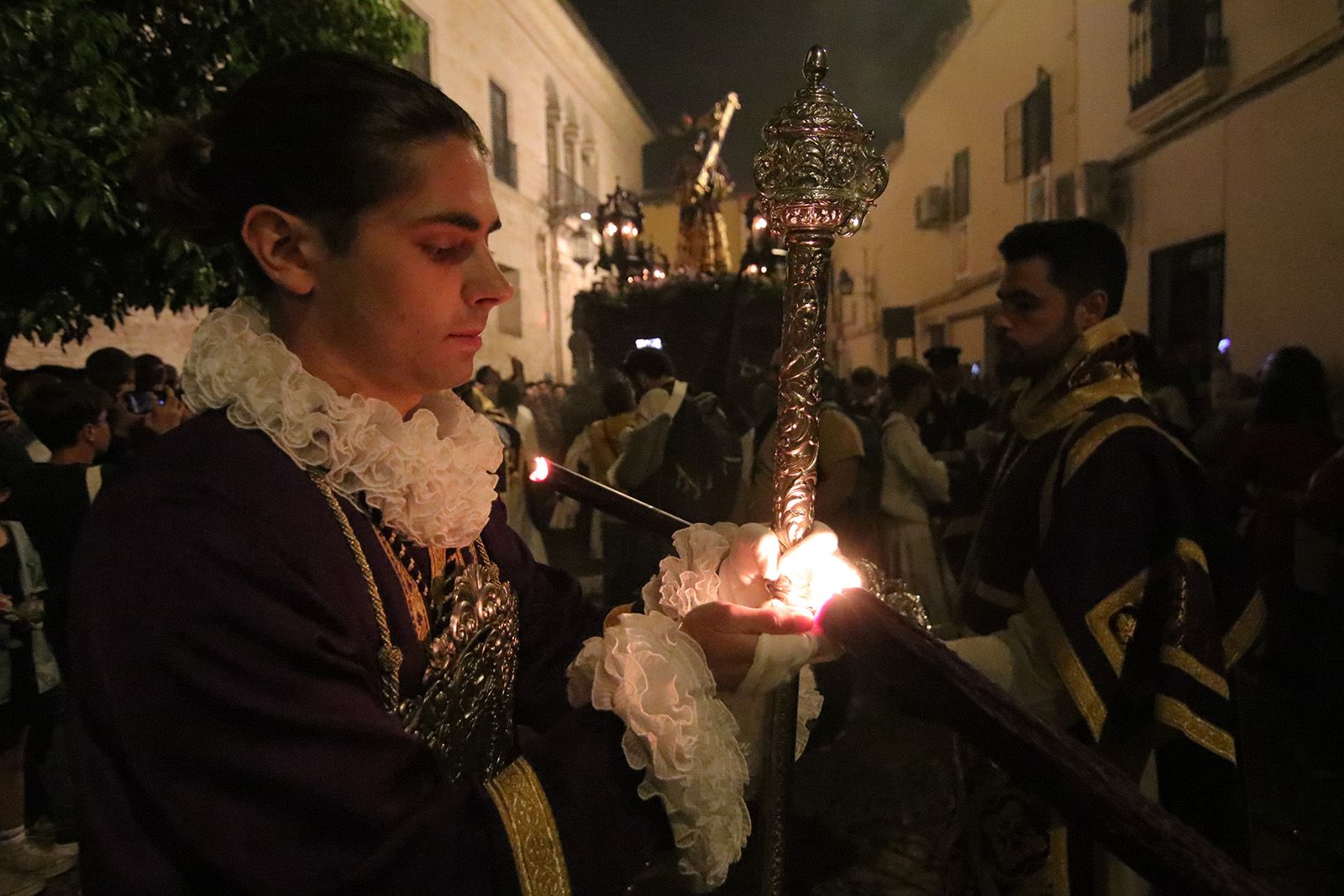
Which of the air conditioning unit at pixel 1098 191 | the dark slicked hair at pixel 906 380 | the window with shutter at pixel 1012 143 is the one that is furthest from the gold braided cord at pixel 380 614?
the window with shutter at pixel 1012 143

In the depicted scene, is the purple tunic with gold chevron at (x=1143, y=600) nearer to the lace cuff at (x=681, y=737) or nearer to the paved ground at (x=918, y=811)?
the paved ground at (x=918, y=811)

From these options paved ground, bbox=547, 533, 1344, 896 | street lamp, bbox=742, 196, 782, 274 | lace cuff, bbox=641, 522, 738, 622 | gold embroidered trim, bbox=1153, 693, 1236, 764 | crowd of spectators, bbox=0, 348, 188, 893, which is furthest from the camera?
street lamp, bbox=742, 196, 782, 274

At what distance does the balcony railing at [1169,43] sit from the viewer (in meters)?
8.09

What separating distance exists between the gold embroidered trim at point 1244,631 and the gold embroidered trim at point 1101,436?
43cm

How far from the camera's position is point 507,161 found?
22125 millimetres

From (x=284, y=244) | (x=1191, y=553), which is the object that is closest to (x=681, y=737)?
(x=284, y=244)

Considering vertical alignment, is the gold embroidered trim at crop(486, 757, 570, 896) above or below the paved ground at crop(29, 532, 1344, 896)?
above

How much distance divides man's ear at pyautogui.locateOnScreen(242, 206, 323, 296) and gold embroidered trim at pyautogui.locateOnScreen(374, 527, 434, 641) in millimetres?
425

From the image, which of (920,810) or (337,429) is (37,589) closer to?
(337,429)

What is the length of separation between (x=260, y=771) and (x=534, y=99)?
25.5 meters

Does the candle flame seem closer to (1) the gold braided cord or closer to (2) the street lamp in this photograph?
(1) the gold braided cord

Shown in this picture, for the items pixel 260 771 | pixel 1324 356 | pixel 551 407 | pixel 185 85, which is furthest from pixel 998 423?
pixel 551 407

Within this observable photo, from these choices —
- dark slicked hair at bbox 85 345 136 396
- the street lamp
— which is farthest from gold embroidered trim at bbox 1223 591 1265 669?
the street lamp

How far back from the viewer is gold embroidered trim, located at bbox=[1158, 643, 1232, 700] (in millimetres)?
2113
